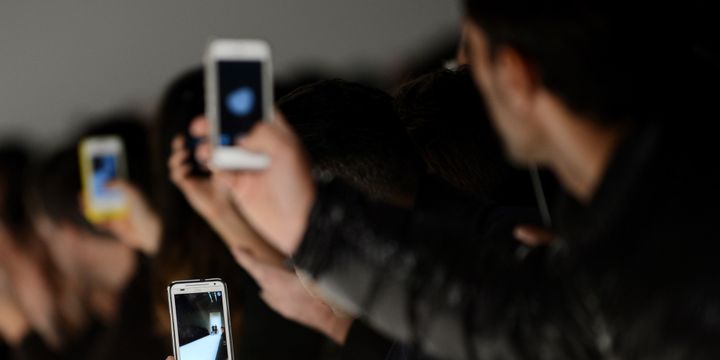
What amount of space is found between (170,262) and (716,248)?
1.28 m

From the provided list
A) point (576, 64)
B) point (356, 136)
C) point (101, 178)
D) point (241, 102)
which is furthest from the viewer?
point (101, 178)

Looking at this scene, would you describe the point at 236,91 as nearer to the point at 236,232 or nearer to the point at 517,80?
the point at 517,80

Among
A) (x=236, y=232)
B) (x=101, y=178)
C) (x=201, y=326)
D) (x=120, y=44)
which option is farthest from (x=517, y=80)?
(x=120, y=44)

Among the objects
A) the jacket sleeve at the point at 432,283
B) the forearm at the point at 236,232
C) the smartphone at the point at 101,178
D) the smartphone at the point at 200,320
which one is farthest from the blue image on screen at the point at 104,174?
the jacket sleeve at the point at 432,283

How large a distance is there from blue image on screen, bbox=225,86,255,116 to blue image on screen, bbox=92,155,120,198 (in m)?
1.48

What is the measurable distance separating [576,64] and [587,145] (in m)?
0.04

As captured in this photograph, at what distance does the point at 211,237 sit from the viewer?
1699mm

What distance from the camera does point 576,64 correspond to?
60 cm

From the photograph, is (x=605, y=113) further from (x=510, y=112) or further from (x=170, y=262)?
(x=170, y=262)

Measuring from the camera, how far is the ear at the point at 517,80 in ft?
2.04

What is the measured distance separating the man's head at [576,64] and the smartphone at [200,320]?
532 millimetres

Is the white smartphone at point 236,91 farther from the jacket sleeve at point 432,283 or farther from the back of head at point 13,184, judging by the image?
the back of head at point 13,184

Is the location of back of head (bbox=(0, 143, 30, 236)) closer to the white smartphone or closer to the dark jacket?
the white smartphone

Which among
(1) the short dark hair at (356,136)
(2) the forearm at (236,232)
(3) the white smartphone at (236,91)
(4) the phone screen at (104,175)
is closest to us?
(3) the white smartphone at (236,91)
